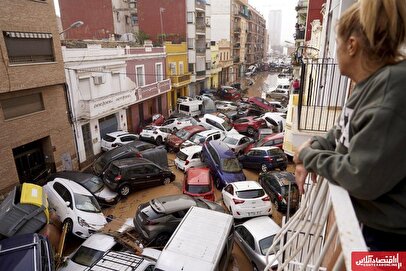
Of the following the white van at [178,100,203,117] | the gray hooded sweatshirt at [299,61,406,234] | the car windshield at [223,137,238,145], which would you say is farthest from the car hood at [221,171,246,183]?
the white van at [178,100,203,117]

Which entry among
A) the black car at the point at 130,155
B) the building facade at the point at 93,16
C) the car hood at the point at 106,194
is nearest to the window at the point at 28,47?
the black car at the point at 130,155

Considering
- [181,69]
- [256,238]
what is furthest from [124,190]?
[181,69]

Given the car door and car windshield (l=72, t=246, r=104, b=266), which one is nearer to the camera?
car windshield (l=72, t=246, r=104, b=266)

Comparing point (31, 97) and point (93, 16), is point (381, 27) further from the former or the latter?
point (93, 16)

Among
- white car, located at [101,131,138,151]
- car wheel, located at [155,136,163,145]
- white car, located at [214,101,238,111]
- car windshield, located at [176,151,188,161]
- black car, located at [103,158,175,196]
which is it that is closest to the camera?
black car, located at [103,158,175,196]

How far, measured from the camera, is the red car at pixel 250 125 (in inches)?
840

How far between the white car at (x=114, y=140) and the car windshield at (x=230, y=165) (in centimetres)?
691

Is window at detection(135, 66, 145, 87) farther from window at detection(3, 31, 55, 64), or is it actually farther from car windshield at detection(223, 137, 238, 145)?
car windshield at detection(223, 137, 238, 145)

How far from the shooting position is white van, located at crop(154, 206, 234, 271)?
20.8ft

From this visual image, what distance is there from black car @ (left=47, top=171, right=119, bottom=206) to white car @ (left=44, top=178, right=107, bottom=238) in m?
0.78

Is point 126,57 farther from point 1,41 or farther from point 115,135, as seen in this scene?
point 1,41

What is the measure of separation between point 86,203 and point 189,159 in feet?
20.6

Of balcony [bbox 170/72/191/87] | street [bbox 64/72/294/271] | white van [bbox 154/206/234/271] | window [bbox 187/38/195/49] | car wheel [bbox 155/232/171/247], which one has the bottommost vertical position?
street [bbox 64/72/294/271]

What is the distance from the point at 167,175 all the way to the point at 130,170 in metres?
2.08
